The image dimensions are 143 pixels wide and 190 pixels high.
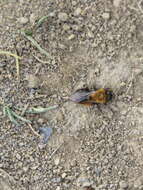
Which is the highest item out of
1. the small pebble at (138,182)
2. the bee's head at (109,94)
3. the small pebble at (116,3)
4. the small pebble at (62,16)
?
the small pebble at (116,3)

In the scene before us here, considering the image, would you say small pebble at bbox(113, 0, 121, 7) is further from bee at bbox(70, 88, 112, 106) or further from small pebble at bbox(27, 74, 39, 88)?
small pebble at bbox(27, 74, 39, 88)

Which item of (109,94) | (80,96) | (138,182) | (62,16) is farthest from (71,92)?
(138,182)

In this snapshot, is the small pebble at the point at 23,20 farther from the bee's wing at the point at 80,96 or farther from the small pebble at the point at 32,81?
the bee's wing at the point at 80,96

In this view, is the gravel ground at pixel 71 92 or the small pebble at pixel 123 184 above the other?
the gravel ground at pixel 71 92

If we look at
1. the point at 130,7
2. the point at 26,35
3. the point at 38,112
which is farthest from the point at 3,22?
the point at 130,7

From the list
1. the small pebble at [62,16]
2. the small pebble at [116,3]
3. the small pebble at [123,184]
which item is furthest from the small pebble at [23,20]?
the small pebble at [123,184]
